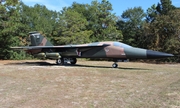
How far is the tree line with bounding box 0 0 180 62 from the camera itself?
90.4 feet

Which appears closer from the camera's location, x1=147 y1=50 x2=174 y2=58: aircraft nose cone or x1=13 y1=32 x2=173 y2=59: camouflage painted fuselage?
x1=147 y1=50 x2=174 y2=58: aircraft nose cone

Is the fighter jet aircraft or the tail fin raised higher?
Result: the tail fin

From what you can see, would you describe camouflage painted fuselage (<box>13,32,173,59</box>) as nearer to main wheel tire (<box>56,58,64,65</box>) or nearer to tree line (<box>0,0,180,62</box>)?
main wheel tire (<box>56,58,64,65</box>)

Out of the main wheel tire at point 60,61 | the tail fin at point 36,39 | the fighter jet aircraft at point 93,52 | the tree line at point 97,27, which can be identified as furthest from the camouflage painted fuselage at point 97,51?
the tree line at point 97,27

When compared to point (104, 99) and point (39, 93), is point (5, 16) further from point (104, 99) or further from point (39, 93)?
point (104, 99)

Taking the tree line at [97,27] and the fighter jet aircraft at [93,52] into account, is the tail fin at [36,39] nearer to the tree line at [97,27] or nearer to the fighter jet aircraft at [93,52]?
the fighter jet aircraft at [93,52]

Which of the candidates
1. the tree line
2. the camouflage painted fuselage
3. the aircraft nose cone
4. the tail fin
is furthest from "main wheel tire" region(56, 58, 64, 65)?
the tree line

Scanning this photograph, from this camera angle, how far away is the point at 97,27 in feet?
141

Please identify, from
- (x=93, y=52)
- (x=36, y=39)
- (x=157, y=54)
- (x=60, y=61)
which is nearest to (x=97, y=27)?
(x=36, y=39)

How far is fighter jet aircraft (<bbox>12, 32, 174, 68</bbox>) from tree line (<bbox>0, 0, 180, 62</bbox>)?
8871mm

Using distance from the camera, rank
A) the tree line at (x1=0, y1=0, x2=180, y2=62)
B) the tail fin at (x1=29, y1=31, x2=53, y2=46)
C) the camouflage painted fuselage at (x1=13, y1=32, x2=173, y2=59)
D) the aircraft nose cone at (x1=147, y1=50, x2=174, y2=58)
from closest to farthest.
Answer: the aircraft nose cone at (x1=147, y1=50, x2=174, y2=58) < the camouflage painted fuselage at (x1=13, y1=32, x2=173, y2=59) < the tail fin at (x1=29, y1=31, x2=53, y2=46) < the tree line at (x1=0, y1=0, x2=180, y2=62)

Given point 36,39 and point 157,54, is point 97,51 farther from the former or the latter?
point 36,39

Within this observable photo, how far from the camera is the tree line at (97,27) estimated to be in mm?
27562

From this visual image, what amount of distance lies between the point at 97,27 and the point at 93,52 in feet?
89.5
